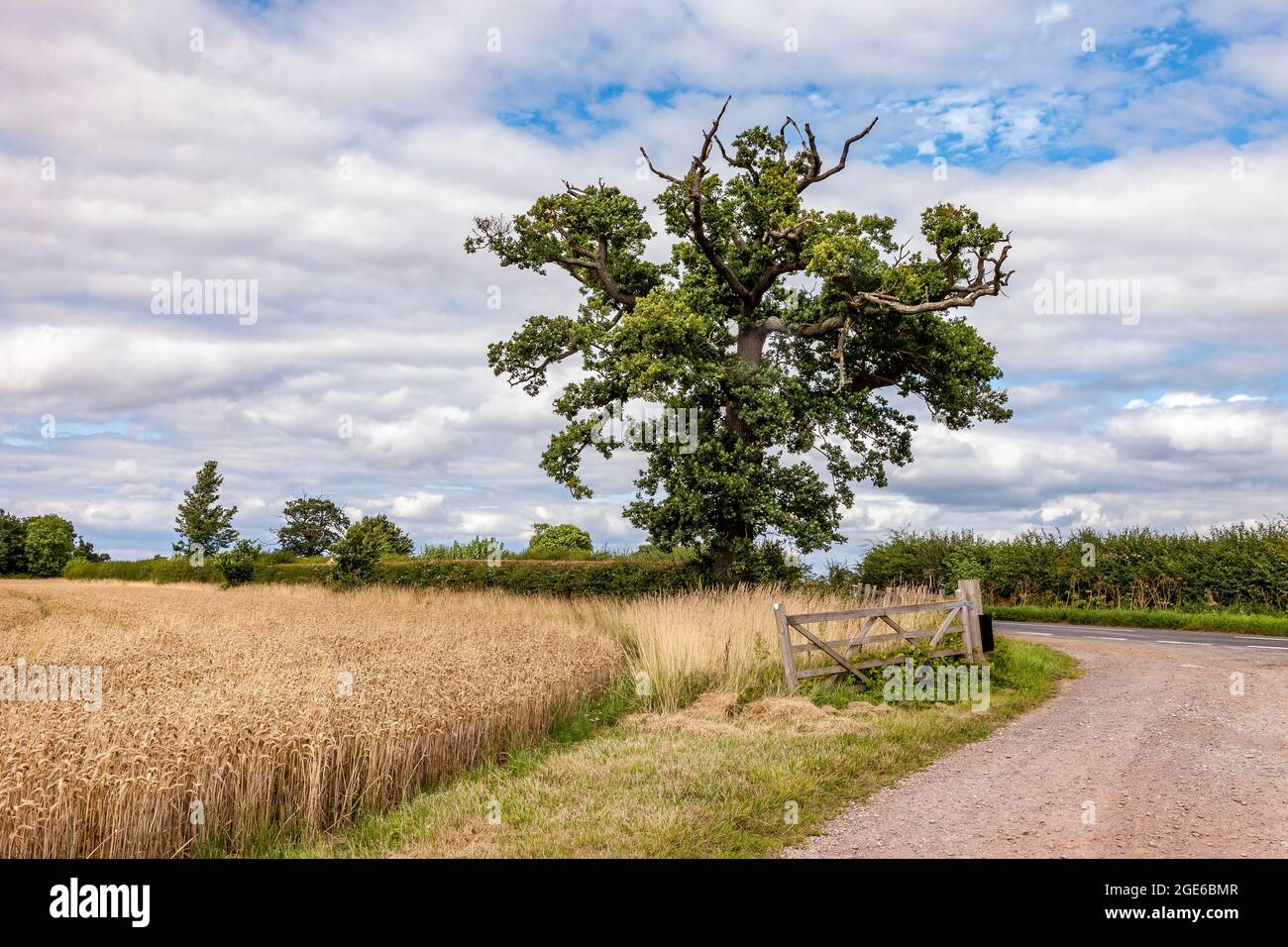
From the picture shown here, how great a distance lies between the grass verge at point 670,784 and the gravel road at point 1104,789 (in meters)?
0.47

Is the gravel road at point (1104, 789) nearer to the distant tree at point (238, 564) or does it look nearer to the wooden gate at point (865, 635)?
the wooden gate at point (865, 635)

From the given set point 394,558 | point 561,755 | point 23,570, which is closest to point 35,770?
point 561,755

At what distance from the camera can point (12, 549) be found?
234ft

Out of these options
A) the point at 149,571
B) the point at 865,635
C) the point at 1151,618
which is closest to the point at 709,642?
the point at 865,635

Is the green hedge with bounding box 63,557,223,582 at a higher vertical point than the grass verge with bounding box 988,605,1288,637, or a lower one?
higher

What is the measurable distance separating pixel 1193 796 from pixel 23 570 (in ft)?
278

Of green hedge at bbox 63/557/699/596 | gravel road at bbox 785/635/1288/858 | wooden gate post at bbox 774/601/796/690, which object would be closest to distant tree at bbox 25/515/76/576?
green hedge at bbox 63/557/699/596

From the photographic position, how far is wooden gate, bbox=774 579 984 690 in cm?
1520

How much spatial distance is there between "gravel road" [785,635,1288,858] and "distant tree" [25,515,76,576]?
7917 centimetres

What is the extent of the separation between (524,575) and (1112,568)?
22382mm

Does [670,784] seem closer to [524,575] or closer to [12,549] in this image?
[524,575]

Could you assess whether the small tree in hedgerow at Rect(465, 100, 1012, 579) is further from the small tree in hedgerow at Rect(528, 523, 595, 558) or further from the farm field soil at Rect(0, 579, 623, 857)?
the small tree in hedgerow at Rect(528, 523, 595, 558)
